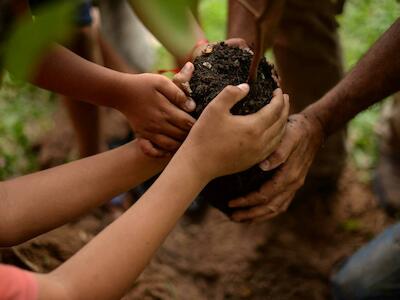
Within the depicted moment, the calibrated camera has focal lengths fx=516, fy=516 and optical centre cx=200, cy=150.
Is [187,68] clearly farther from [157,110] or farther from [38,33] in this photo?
[38,33]

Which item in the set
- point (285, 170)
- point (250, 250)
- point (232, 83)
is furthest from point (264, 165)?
point (250, 250)

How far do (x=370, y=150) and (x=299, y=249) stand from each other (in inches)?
29.5

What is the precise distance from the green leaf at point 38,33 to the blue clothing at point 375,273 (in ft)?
5.04

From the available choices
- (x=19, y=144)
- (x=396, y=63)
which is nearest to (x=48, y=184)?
(x=396, y=63)

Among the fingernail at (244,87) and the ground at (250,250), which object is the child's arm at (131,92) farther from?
the ground at (250,250)

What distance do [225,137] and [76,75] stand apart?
509 mm

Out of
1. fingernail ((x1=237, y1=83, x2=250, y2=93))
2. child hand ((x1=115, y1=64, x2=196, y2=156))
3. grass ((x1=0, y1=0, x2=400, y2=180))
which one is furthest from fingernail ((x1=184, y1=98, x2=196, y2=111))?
grass ((x1=0, y1=0, x2=400, y2=180))

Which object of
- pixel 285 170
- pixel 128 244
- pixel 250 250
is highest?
pixel 128 244

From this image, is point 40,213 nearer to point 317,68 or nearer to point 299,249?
point 299,249

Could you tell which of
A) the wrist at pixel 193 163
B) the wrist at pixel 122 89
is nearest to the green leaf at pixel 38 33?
the wrist at pixel 193 163

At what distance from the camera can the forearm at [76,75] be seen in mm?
1411

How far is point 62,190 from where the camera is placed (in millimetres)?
1348

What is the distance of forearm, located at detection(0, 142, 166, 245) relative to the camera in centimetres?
131

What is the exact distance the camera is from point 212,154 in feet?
3.75
